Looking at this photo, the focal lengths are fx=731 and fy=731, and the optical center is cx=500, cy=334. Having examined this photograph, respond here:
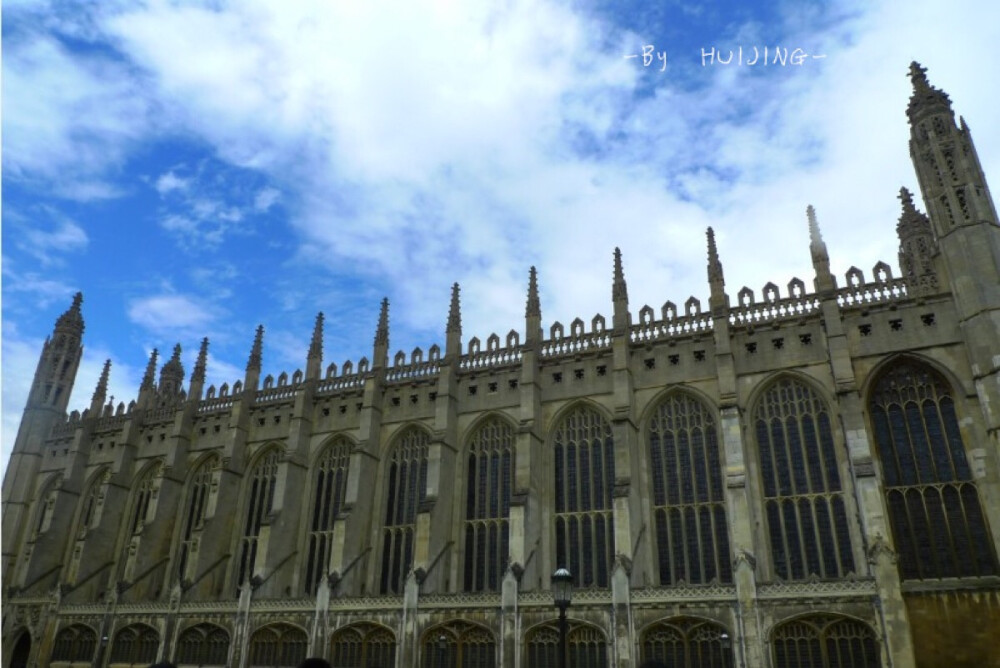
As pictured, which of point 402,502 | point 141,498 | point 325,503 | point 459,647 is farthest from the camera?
point 141,498

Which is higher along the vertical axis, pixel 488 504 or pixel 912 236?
pixel 912 236

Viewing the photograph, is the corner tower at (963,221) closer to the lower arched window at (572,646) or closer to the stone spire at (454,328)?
the lower arched window at (572,646)

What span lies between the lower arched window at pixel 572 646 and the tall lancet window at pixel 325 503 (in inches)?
487

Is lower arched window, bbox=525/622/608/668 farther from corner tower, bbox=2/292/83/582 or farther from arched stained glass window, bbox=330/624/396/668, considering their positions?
corner tower, bbox=2/292/83/582

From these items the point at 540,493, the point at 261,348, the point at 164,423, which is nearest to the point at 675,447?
the point at 540,493

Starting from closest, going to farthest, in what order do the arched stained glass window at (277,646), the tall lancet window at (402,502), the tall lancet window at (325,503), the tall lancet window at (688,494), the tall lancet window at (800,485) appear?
the tall lancet window at (800,485), the tall lancet window at (688,494), the arched stained glass window at (277,646), the tall lancet window at (402,502), the tall lancet window at (325,503)

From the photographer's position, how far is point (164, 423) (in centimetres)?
4419

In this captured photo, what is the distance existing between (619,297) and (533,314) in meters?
4.31

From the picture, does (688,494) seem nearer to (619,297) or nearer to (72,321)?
(619,297)

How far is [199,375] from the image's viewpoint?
43.9 m

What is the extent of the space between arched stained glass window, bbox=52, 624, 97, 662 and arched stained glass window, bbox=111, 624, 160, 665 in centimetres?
149

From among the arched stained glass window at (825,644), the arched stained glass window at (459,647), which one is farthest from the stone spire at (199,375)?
the arched stained glass window at (825,644)

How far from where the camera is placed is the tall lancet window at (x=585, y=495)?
3003 cm

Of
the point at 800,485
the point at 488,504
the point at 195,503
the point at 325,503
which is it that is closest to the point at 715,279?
the point at 800,485
